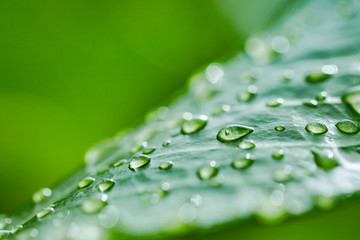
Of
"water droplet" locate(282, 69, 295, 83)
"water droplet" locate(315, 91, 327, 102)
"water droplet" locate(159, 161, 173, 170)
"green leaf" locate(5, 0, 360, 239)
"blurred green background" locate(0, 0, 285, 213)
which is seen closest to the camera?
"green leaf" locate(5, 0, 360, 239)

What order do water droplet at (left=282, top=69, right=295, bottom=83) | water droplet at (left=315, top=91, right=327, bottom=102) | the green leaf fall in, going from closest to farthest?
the green leaf
water droplet at (left=315, top=91, right=327, bottom=102)
water droplet at (left=282, top=69, right=295, bottom=83)

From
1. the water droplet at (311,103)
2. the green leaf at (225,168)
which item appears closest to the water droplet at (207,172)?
the green leaf at (225,168)

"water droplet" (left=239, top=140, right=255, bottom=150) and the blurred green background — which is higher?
the blurred green background

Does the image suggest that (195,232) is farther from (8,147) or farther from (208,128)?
(8,147)

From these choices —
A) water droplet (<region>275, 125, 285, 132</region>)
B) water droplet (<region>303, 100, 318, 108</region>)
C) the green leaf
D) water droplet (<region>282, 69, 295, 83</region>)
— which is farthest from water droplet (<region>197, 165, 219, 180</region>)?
water droplet (<region>282, 69, 295, 83</region>)

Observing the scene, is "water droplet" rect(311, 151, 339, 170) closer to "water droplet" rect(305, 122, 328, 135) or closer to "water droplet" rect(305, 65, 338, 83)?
"water droplet" rect(305, 122, 328, 135)

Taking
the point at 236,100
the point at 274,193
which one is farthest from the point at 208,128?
the point at 274,193

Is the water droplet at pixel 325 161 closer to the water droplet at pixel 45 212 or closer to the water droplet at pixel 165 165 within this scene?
the water droplet at pixel 165 165
